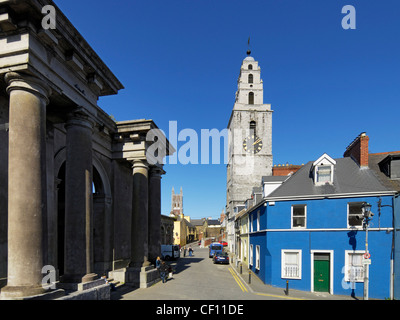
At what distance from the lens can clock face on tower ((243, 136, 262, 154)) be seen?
2212 inches

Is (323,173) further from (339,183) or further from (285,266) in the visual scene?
(285,266)

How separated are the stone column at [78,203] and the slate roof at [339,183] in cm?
1250

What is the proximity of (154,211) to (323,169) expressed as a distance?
13.2 meters

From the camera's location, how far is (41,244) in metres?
7.10

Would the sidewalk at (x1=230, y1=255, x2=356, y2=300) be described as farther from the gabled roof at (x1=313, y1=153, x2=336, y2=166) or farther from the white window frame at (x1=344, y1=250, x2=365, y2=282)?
the gabled roof at (x1=313, y1=153, x2=336, y2=166)

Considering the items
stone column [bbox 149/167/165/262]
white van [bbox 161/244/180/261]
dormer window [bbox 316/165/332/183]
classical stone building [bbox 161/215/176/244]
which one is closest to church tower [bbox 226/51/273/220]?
classical stone building [bbox 161/215/176/244]

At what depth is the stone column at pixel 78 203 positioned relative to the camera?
30.4ft

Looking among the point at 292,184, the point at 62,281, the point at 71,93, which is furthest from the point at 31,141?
the point at 292,184

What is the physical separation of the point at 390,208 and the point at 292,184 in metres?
5.95

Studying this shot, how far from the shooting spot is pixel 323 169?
1780 centimetres

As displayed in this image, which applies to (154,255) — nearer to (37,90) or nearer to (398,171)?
(37,90)

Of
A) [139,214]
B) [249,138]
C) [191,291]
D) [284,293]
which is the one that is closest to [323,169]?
[284,293]

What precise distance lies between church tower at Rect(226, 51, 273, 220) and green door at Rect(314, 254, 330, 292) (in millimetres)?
37009

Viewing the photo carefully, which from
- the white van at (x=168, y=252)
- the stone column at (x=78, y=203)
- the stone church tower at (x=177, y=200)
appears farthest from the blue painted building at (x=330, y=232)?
the stone church tower at (x=177, y=200)
